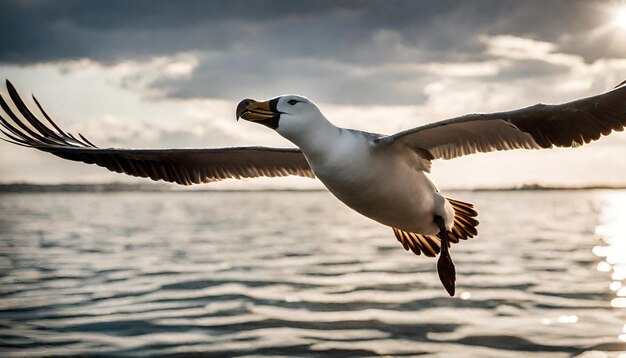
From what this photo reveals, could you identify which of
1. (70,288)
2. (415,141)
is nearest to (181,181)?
(415,141)

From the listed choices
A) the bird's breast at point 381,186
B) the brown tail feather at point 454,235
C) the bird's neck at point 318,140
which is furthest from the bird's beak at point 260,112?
the brown tail feather at point 454,235

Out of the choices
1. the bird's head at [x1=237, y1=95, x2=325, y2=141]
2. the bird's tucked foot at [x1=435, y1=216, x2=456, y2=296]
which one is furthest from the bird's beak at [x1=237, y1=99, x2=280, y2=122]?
the bird's tucked foot at [x1=435, y1=216, x2=456, y2=296]

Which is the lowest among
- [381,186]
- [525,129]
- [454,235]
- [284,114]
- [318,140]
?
[454,235]

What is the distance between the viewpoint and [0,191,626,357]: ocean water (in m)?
14.4

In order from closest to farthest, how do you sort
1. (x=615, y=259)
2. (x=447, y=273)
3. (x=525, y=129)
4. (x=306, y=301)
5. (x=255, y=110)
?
(x=255, y=110)
(x=525, y=129)
(x=447, y=273)
(x=306, y=301)
(x=615, y=259)

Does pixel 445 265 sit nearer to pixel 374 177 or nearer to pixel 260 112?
pixel 374 177

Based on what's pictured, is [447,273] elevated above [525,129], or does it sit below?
below

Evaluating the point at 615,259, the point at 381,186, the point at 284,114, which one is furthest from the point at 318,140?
the point at 615,259

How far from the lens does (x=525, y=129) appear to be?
7773 millimetres

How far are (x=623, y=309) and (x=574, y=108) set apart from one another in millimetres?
11365

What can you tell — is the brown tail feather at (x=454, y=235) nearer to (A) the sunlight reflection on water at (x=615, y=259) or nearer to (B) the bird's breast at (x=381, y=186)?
(B) the bird's breast at (x=381, y=186)

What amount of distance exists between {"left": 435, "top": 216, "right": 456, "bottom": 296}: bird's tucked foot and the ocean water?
18.2ft

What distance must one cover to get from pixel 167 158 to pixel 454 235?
3536mm

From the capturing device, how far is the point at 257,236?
34.1m
